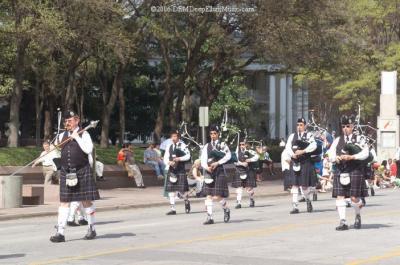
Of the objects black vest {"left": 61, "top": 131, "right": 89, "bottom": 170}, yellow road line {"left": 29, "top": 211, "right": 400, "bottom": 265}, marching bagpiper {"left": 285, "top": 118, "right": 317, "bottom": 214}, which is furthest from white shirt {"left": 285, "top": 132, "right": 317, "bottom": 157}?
black vest {"left": 61, "top": 131, "right": 89, "bottom": 170}

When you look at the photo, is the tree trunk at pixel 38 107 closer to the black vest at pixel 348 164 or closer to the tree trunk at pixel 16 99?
the tree trunk at pixel 16 99

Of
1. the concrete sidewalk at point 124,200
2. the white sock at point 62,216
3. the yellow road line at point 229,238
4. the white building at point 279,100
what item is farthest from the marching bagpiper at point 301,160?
the white building at point 279,100

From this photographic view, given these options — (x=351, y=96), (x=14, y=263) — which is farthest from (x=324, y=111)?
(x=14, y=263)

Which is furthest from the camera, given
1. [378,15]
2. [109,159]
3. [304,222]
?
[378,15]

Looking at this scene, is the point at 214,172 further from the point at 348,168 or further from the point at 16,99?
the point at 16,99

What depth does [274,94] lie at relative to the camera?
3204 inches

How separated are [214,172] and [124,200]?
845cm

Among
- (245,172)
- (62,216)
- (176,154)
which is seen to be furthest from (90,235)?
(245,172)

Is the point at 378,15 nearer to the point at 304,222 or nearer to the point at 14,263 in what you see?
the point at 304,222

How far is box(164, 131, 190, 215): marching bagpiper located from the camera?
65.9ft

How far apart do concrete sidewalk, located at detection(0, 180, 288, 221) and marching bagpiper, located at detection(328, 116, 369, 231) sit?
799cm

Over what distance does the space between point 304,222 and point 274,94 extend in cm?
6406

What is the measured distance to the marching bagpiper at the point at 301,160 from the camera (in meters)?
19.8

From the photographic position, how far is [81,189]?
1423 cm
